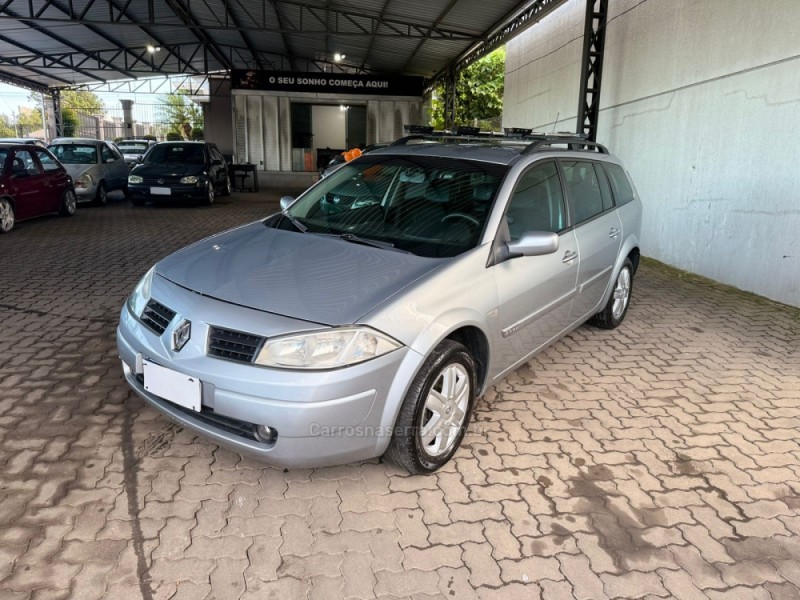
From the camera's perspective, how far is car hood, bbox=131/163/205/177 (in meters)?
13.3

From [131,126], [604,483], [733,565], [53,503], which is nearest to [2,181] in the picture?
[53,503]

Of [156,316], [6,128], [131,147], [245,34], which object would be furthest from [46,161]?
[6,128]

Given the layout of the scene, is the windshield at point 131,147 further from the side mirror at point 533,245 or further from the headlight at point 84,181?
the side mirror at point 533,245

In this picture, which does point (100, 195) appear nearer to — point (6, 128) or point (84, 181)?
point (84, 181)

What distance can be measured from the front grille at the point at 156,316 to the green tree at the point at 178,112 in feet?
156

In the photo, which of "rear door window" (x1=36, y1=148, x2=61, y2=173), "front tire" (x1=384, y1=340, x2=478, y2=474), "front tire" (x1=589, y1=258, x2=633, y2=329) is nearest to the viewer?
"front tire" (x1=384, y1=340, x2=478, y2=474)

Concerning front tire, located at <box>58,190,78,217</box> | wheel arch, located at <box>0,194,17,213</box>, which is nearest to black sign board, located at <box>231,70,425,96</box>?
front tire, located at <box>58,190,78,217</box>

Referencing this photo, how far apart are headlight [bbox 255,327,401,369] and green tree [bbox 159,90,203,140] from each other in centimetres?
4822

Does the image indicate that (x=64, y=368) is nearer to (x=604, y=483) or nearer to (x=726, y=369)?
(x=604, y=483)

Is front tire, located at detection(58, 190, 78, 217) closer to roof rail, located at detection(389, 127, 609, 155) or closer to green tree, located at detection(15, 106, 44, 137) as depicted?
roof rail, located at detection(389, 127, 609, 155)

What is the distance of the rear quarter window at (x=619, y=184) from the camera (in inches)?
193

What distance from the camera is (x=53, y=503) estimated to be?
8.45ft

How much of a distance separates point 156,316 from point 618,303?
3.89 m

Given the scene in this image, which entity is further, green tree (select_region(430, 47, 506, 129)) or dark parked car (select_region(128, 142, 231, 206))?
green tree (select_region(430, 47, 506, 129))
